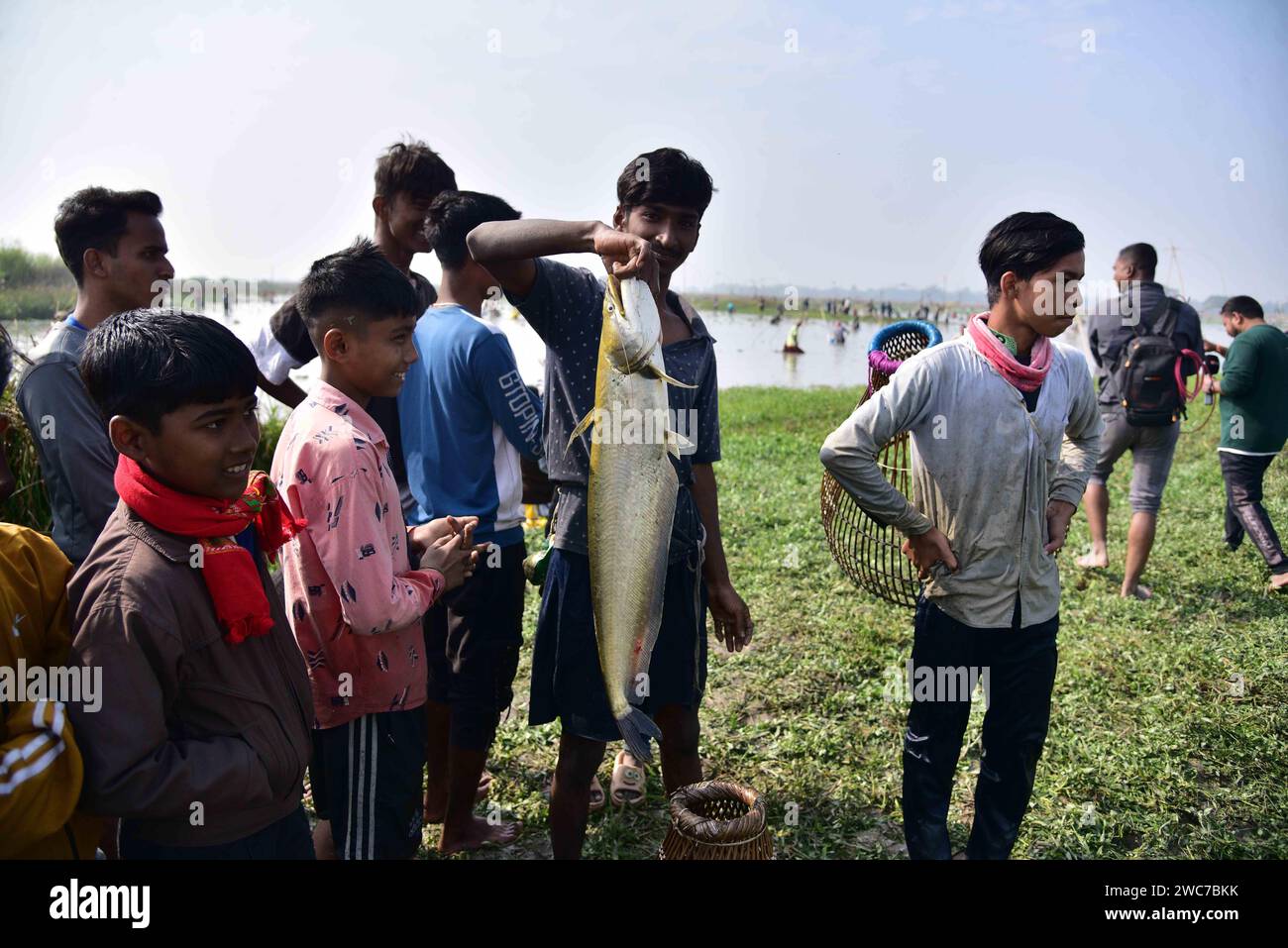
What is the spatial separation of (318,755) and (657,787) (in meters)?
1.75

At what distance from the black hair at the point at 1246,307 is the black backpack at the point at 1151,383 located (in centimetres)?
95

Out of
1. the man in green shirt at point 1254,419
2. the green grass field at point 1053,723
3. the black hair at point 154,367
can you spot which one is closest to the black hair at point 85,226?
the black hair at point 154,367

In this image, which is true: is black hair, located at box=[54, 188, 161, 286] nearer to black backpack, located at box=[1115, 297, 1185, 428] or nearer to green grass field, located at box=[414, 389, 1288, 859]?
green grass field, located at box=[414, 389, 1288, 859]

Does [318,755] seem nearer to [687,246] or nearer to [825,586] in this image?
[687,246]

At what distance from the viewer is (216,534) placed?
1.91 meters

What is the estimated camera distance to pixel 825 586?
19.9ft

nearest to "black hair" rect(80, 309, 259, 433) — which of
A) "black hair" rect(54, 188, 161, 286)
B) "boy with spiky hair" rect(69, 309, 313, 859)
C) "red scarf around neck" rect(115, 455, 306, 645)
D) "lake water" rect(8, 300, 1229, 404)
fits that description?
"boy with spiky hair" rect(69, 309, 313, 859)

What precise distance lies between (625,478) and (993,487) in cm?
136

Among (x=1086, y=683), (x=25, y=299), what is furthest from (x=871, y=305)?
(x=1086, y=683)

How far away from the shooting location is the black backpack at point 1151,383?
6160mm

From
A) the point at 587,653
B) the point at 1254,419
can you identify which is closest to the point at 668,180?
the point at 587,653

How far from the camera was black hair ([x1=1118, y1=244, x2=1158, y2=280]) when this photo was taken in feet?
20.9

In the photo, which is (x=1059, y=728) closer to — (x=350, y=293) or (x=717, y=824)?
(x=717, y=824)

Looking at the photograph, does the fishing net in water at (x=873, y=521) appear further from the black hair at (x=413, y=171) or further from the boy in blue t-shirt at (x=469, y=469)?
the black hair at (x=413, y=171)
